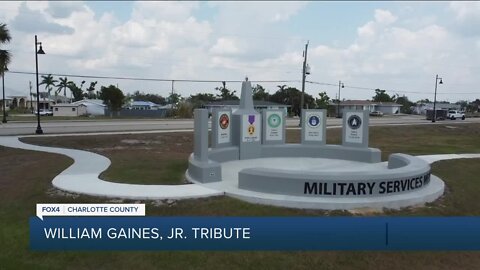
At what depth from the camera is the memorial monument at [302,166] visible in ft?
36.2

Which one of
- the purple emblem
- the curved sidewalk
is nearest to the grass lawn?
the curved sidewalk

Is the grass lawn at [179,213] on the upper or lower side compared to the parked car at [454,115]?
lower

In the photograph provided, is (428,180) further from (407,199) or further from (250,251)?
(250,251)

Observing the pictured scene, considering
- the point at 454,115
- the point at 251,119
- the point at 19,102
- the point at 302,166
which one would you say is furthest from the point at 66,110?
the point at 454,115

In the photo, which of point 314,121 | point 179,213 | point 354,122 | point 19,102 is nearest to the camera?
point 179,213

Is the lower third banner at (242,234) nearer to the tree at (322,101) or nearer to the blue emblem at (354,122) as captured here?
the blue emblem at (354,122)

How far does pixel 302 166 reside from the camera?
16906mm

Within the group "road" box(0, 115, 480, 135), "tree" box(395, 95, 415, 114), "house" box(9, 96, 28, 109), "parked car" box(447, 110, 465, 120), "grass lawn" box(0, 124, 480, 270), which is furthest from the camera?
"tree" box(395, 95, 415, 114)

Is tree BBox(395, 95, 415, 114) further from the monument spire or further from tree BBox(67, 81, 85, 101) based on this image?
the monument spire

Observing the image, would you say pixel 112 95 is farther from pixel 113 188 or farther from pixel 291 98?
pixel 113 188

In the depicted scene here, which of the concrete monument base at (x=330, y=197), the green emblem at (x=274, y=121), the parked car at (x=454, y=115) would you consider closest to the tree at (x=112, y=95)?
the green emblem at (x=274, y=121)

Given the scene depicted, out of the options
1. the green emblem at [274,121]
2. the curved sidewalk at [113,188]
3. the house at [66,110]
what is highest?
the green emblem at [274,121]

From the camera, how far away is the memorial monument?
36.2 feet

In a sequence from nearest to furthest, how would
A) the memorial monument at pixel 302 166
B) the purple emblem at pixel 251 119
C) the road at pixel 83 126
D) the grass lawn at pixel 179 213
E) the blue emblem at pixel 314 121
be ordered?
the grass lawn at pixel 179 213 → the memorial monument at pixel 302 166 → the purple emblem at pixel 251 119 → the blue emblem at pixel 314 121 → the road at pixel 83 126
